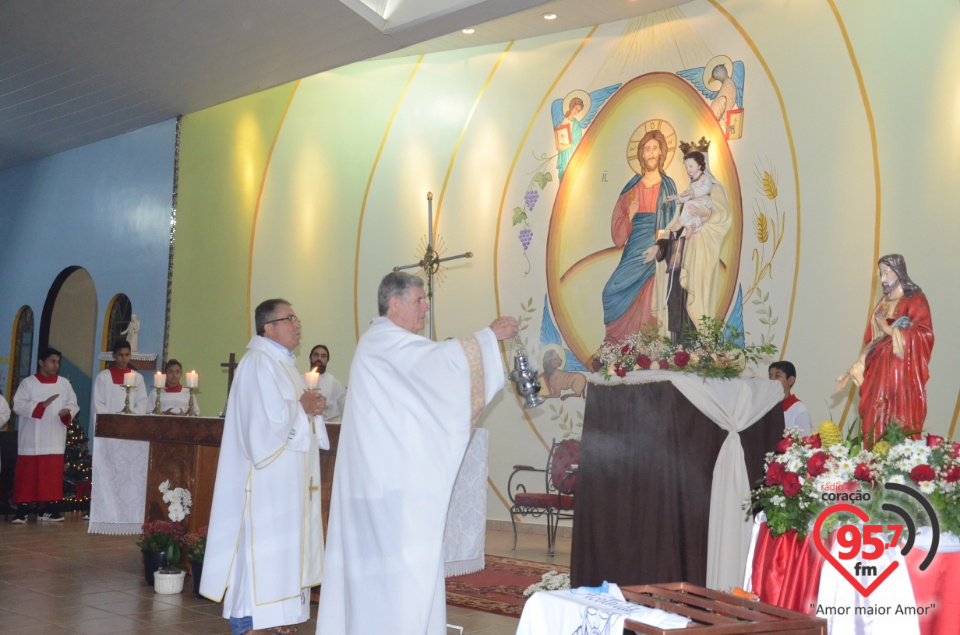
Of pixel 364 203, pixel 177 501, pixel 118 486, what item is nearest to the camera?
pixel 177 501

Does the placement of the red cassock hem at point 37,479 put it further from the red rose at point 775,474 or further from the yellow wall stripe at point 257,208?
the red rose at point 775,474

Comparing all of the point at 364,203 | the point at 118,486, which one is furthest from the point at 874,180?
the point at 118,486

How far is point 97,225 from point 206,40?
5017 millimetres

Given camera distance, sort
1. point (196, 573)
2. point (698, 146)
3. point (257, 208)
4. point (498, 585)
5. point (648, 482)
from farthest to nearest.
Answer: point (257, 208) → point (698, 146) → point (498, 585) → point (196, 573) → point (648, 482)

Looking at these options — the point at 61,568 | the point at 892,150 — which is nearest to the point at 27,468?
the point at 61,568

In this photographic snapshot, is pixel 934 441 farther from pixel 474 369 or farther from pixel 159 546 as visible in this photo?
pixel 159 546

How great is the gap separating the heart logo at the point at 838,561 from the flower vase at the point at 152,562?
4653 mm

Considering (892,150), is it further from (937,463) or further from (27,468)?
(27,468)

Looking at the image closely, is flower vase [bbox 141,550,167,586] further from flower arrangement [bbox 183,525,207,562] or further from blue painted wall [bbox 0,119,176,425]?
blue painted wall [bbox 0,119,176,425]

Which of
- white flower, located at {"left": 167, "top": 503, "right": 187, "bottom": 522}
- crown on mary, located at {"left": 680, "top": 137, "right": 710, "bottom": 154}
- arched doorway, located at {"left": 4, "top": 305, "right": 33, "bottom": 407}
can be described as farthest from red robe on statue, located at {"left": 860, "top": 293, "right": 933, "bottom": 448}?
arched doorway, located at {"left": 4, "top": 305, "right": 33, "bottom": 407}

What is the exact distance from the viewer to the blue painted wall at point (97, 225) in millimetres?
13389

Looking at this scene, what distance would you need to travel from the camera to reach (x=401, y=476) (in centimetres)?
388

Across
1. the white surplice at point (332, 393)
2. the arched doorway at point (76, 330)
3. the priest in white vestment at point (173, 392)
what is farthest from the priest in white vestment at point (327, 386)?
the arched doorway at point (76, 330)

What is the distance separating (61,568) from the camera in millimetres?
7195
